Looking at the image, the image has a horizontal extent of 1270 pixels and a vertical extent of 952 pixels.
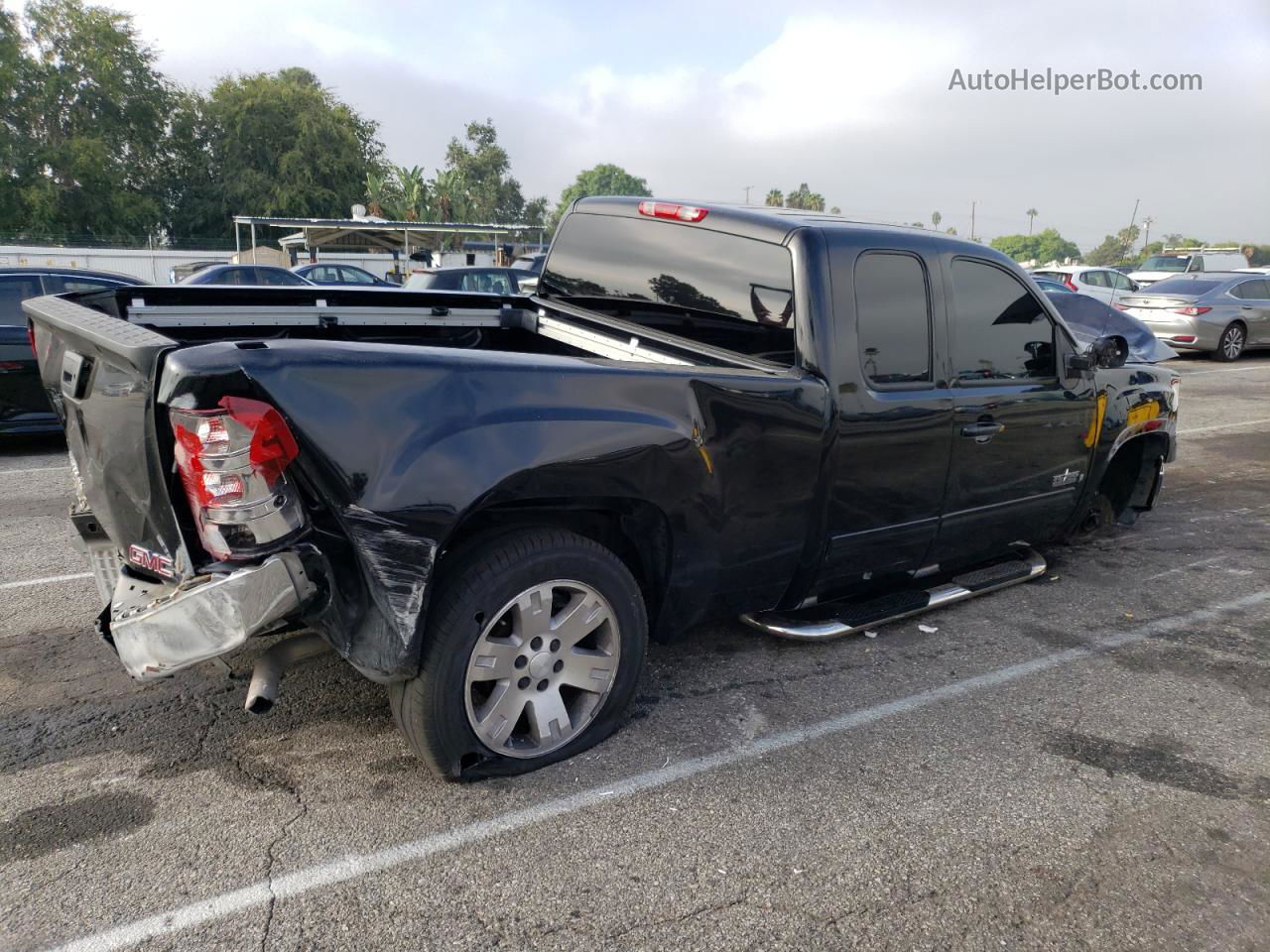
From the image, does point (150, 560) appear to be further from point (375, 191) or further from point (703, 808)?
point (375, 191)

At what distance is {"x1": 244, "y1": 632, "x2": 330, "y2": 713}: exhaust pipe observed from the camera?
276 cm

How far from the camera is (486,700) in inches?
117

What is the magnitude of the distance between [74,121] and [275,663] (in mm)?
53406

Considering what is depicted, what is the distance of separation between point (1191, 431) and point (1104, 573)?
239 inches

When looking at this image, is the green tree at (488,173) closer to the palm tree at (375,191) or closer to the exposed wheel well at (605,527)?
the palm tree at (375,191)

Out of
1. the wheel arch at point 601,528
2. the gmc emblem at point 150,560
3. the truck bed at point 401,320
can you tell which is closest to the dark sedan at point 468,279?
the truck bed at point 401,320

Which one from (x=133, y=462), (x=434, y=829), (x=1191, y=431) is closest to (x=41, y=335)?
(x=133, y=462)

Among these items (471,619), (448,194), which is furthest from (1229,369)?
(448,194)

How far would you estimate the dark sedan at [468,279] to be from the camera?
13609 mm

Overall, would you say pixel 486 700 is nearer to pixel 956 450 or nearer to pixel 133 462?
pixel 133 462

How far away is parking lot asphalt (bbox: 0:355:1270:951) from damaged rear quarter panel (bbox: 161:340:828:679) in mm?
556

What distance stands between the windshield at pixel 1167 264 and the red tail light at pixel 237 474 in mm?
25883

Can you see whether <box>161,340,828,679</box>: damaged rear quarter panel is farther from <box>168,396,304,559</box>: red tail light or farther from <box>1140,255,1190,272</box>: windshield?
<box>1140,255,1190,272</box>: windshield

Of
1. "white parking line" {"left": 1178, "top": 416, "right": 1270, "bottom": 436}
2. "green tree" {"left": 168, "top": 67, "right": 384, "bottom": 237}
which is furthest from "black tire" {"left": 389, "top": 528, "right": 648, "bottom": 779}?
"green tree" {"left": 168, "top": 67, "right": 384, "bottom": 237}
